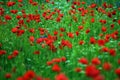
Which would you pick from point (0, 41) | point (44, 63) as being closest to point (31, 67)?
point (44, 63)

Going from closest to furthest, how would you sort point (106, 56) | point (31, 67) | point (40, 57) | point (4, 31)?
1. point (106, 56)
2. point (31, 67)
3. point (40, 57)
4. point (4, 31)

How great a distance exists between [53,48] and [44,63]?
0.38 meters

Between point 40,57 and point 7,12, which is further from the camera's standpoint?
point 7,12

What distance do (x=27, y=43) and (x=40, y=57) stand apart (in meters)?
0.65

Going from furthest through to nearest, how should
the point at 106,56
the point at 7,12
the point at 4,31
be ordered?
the point at 7,12
the point at 4,31
the point at 106,56

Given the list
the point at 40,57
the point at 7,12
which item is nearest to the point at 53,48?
the point at 40,57

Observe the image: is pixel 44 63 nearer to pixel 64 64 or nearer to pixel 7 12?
pixel 64 64

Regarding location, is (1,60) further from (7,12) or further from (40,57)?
(7,12)

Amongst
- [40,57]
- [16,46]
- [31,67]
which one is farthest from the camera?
[16,46]

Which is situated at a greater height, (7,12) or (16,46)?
(7,12)

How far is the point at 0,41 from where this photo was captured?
5.35 metres

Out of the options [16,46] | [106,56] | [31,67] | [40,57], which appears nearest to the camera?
[106,56]

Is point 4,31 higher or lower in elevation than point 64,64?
higher

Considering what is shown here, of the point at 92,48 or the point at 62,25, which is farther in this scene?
the point at 62,25
